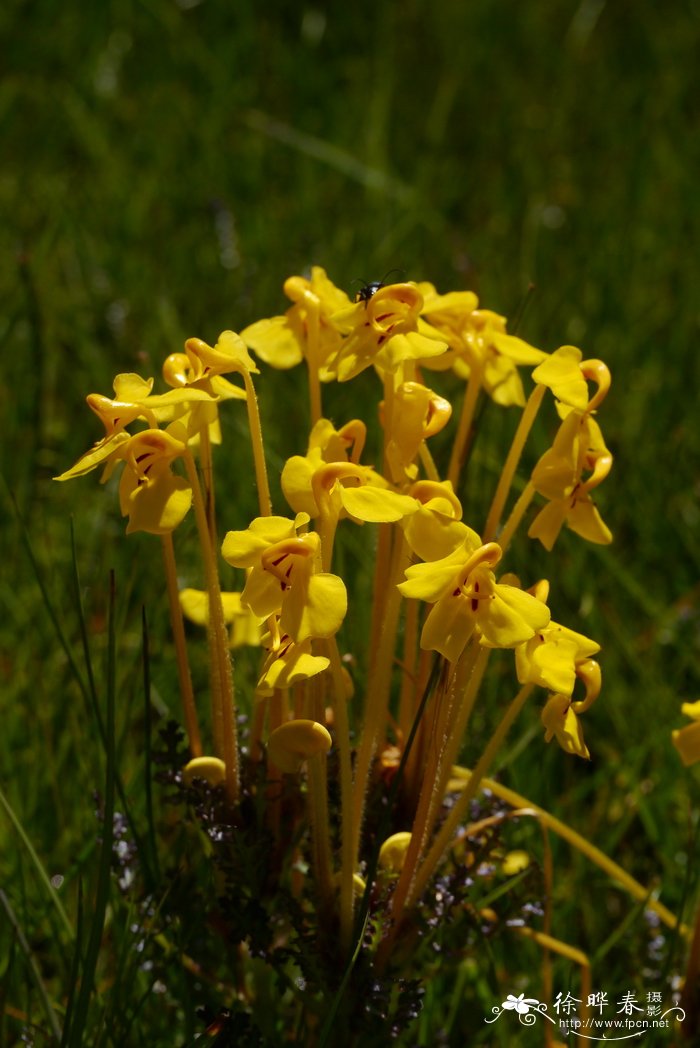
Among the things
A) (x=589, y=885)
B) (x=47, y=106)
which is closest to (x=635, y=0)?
(x=47, y=106)

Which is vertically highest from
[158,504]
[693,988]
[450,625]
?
[158,504]

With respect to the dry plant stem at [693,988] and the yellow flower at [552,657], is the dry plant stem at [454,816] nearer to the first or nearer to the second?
the yellow flower at [552,657]

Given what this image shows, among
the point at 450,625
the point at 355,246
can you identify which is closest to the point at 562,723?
the point at 450,625

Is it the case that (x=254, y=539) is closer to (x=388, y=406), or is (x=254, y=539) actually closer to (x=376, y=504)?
(x=376, y=504)

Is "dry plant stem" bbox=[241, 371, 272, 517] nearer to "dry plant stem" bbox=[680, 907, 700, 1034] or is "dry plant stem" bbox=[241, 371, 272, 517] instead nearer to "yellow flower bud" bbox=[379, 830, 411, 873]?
"yellow flower bud" bbox=[379, 830, 411, 873]

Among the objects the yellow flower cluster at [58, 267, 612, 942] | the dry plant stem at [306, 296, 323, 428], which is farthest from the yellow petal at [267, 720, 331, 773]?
the dry plant stem at [306, 296, 323, 428]

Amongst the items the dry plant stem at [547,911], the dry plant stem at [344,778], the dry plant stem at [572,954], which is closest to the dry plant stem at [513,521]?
the dry plant stem at [344,778]
